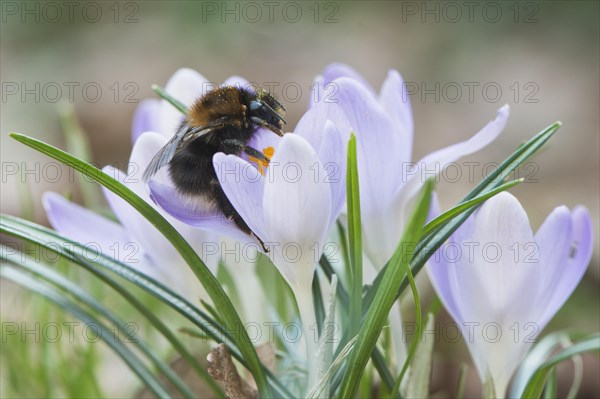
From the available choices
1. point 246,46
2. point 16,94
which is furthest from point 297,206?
point 246,46

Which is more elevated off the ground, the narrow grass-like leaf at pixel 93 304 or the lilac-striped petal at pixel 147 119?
the lilac-striped petal at pixel 147 119

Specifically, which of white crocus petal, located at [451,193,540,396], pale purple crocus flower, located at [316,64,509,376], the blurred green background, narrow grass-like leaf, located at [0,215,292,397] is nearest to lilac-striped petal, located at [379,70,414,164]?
pale purple crocus flower, located at [316,64,509,376]

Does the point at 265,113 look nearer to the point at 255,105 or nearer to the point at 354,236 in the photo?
the point at 255,105

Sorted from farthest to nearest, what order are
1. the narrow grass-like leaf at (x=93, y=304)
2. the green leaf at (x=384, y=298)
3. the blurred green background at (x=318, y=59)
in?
1. the blurred green background at (x=318, y=59)
2. the narrow grass-like leaf at (x=93, y=304)
3. the green leaf at (x=384, y=298)

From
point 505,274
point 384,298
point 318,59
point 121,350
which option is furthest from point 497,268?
point 318,59

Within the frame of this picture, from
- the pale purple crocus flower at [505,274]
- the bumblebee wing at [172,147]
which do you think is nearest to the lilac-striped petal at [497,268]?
the pale purple crocus flower at [505,274]

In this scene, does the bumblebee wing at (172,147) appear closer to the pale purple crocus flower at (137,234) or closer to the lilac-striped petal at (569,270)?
the pale purple crocus flower at (137,234)

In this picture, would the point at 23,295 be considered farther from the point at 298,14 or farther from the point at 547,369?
the point at 298,14
